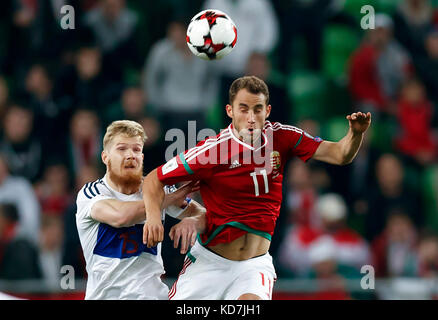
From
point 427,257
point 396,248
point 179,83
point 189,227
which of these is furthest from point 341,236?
point 189,227

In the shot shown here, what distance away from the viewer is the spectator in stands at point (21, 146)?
987 centimetres

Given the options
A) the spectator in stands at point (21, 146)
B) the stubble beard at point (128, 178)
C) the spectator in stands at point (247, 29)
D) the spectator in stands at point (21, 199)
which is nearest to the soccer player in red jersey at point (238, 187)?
the stubble beard at point (128, 178)

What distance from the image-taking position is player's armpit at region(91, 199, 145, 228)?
548cm

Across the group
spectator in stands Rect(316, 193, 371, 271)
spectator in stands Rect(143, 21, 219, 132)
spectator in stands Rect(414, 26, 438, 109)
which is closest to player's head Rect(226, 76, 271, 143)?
spectator in stands Rect(316, 193, 371, 271)

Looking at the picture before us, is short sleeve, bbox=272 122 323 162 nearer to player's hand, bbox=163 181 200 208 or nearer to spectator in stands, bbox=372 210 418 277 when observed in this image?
player's hand, bbox=163 181 200 208

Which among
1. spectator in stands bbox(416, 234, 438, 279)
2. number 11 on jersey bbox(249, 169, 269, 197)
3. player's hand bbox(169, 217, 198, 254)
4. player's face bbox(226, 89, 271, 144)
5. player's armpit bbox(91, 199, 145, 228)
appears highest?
player's face bbox(226, 89, 271, 144)

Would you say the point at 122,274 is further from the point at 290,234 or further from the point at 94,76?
the point at 94,76

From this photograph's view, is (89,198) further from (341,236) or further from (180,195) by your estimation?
(341,236)

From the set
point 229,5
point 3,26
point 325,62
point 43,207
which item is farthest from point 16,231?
point 325,62

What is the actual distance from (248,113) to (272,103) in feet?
14.3

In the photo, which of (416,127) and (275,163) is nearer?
(275,163)

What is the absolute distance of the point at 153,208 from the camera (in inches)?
213

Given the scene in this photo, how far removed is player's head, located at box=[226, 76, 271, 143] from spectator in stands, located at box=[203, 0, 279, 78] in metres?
4.69

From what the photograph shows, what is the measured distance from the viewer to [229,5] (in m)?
10.4
